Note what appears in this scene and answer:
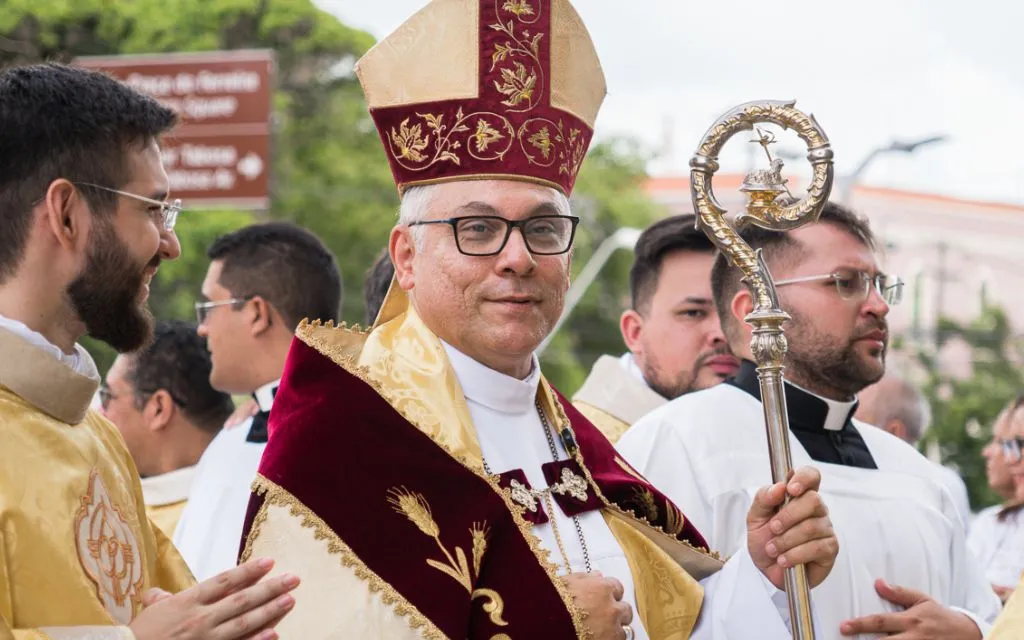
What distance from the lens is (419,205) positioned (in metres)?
3.99

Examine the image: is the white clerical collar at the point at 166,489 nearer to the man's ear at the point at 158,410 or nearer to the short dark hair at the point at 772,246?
the man's ear at the point at 158,410

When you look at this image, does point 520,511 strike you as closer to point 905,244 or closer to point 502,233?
point 502,233

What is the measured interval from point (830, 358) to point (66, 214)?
2533mm

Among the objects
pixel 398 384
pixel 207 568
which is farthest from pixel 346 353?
pixel 207 568

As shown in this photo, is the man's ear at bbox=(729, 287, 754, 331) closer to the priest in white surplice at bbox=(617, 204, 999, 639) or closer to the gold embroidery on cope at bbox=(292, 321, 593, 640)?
the priest in white surplice at bbox=(617, 204, 999, 639)

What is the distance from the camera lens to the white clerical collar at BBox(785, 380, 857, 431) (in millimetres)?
4941

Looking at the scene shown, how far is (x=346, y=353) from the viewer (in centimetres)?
390

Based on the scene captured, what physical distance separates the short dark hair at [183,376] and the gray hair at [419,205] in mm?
3006

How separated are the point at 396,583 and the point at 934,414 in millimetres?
22974

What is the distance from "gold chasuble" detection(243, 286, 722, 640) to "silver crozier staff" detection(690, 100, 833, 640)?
0.55m

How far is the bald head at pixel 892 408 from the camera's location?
8.52m

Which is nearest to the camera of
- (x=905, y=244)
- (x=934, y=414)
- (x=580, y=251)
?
(x=934, y=414)

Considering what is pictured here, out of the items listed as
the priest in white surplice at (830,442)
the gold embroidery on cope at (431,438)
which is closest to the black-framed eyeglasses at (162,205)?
the gold embroidery on cope at (431,438)

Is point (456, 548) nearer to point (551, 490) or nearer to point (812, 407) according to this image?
point (551, 490)
